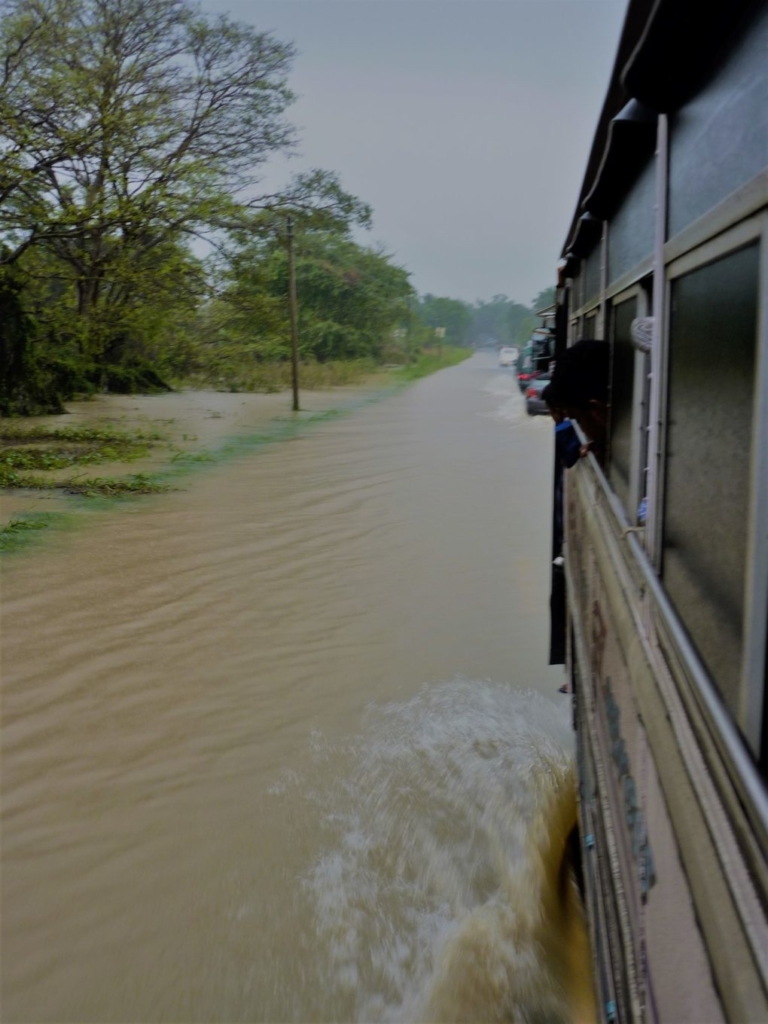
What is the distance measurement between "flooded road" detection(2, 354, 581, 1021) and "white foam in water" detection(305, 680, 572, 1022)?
0.01 m

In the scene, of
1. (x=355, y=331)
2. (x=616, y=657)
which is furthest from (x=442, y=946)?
(x=355, y=331)

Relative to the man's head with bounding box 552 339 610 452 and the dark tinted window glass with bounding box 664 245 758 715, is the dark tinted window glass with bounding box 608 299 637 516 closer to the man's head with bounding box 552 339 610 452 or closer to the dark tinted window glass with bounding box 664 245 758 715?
the man's head with bounding box 552 339 610 452

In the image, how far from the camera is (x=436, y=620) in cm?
719

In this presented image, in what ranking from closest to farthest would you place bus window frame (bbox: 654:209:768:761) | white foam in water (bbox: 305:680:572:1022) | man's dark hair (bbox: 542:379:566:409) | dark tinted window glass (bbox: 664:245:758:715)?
bus window frame (bbox: 654:209:768:761)
dark tinted window glass (bbox: 664:245:758:715)
white foam in water (bbox: 305:680:572:1022)
man's dark hair (bbox: 542:379:566:409)

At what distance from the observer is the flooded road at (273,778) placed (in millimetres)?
3281

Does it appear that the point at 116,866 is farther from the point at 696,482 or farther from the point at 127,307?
the point at 127,307

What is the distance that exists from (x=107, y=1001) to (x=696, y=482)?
2.68m

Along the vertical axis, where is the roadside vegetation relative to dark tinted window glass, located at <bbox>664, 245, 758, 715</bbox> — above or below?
above

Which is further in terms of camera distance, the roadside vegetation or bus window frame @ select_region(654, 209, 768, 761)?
the roadside vegetation

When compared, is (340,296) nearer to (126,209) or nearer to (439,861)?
(126,209)

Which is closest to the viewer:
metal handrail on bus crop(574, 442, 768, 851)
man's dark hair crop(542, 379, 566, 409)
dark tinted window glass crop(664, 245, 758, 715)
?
metal handrail on bus crop(574, 442, 768, 851)

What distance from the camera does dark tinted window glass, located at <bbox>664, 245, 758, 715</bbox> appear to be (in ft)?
5.08

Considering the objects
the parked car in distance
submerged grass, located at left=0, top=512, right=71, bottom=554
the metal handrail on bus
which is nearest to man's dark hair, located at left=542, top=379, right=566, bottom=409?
the metal handrail on bus

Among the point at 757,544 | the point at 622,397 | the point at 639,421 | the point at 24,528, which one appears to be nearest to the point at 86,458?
the point at 24,528
